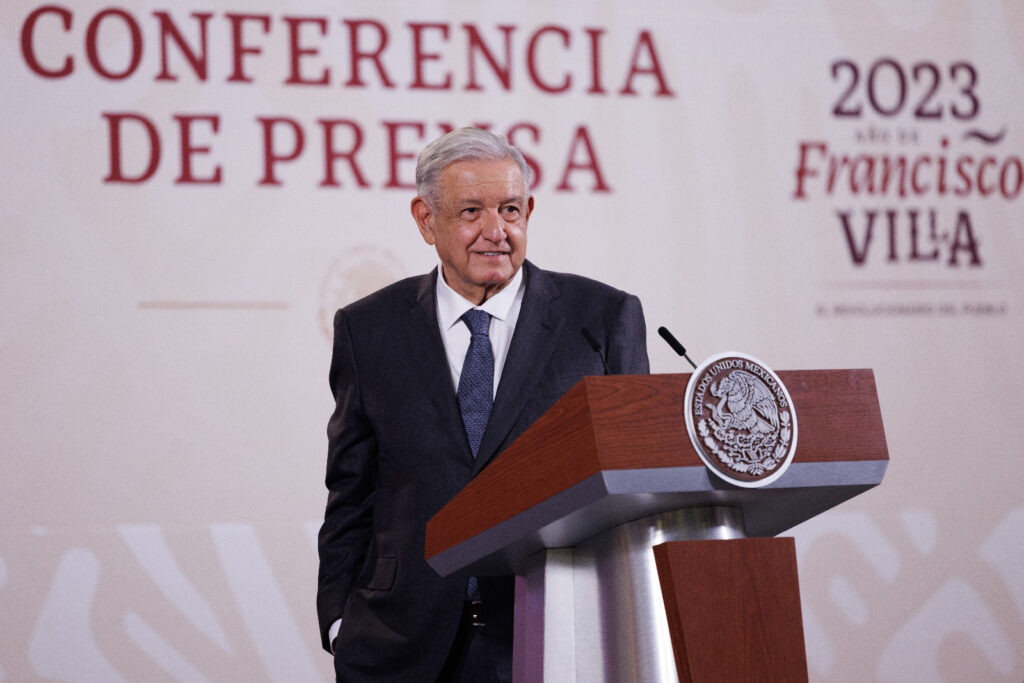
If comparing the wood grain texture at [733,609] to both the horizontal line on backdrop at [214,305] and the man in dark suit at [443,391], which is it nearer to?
the man in dark suit at [443,391]

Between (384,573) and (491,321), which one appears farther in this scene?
(491,321)

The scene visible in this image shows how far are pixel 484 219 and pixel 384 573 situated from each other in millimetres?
637

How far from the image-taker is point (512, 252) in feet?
6.86

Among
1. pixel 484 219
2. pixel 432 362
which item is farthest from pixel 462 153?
pixel 432 362

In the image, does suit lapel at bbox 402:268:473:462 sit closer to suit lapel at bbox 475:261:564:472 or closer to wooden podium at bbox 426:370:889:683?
suit lapel at bbox 475:261:564:472

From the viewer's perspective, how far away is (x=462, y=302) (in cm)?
214

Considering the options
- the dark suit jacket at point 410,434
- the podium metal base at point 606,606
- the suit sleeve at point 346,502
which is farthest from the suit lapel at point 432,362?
the podium metal base at point 606,606

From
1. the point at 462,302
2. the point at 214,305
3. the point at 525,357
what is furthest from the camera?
the point at 214,305

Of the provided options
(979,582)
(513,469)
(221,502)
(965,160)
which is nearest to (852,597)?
(979,582)

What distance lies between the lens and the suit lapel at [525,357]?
1.86 m

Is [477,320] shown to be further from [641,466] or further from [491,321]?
[641,466]

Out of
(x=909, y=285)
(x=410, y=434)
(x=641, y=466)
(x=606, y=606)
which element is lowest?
(x=606, y=606)

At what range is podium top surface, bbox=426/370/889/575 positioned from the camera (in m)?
1.07

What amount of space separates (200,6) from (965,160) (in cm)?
229
